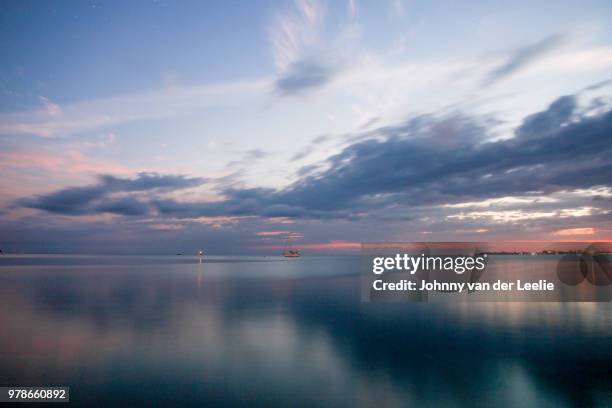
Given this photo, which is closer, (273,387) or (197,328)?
(273,387)

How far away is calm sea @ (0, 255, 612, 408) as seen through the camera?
16.6 meters

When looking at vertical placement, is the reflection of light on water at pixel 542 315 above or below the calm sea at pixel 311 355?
below

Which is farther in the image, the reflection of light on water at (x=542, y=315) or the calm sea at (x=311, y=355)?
the reflection of light on water at (x=542, y=315)

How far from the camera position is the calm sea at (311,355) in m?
16.6

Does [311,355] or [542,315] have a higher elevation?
[311,355]

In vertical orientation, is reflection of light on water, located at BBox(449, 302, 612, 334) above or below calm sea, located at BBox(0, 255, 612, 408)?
below

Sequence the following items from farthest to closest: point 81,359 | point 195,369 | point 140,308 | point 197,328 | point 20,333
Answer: point 140,308 < point 197,328 < point 20,333 < point 81,359 < point 195,369

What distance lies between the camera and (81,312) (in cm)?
3709

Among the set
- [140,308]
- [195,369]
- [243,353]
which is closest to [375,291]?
[140,308]

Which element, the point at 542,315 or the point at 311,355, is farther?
the point at 542,315

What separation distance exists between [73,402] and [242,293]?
40.6 m

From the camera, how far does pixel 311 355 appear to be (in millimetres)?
22891

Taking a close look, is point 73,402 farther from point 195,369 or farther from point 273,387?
point 273,387

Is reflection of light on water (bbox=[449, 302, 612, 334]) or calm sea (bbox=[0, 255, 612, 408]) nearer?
calm sea (bbox=[0, 255, 612, 408])
